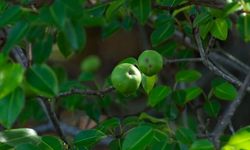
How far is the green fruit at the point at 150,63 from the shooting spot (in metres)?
1.21

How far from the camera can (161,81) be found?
8.16 feet

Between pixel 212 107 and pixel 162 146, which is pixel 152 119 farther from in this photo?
pixel 162 146

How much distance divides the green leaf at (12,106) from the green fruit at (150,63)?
0.36 meters

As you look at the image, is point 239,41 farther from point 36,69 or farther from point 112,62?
point 36,69

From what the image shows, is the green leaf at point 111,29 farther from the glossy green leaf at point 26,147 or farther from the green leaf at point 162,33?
the glossy green leaf at point 26,147

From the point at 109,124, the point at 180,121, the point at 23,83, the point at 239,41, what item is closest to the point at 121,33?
the point at 239,41

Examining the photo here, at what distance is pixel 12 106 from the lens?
0.92m

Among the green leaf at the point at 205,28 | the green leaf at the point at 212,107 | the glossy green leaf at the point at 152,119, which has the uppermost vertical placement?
the green leaf at the point at 205,28

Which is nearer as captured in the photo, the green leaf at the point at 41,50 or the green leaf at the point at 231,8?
the green leaf at the point at 41,50

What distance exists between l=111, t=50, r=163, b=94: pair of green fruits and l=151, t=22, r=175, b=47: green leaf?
1.03ft

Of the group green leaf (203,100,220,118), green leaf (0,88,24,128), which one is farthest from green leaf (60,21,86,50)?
green leaf (203,100,220,118)

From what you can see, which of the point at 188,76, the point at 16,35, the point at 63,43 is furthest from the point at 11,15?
the point at 188,76

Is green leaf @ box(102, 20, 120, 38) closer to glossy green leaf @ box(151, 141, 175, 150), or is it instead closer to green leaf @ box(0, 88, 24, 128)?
glossy green leaf @ box(151, 141, 175, 150)

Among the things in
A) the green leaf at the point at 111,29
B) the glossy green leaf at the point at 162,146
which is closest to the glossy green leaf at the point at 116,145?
the glossy green leaf at the point at 162,146
